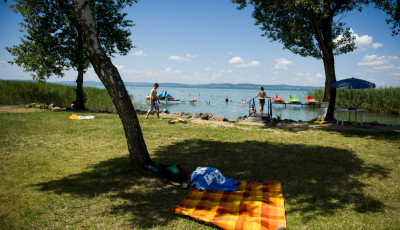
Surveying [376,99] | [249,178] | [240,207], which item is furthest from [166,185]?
[376,99]

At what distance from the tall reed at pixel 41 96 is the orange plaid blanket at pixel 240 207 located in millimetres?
17258

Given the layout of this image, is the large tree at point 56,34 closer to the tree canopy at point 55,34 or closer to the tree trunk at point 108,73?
the tree canopy at point 55,34

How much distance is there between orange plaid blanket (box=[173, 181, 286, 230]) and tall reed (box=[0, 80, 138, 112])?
1726 cm

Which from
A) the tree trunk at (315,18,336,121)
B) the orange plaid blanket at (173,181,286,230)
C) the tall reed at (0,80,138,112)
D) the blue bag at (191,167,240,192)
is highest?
the tree trunk at (315,18,336,121)

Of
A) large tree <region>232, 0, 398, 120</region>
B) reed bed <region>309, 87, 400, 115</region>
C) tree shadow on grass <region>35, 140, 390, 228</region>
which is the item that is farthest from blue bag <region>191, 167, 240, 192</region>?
reed bed <region>309, 87, 400, 115</region>

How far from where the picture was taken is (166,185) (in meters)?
4.96

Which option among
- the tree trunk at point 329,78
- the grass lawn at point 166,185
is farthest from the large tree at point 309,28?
the grass lawn at point 166,185

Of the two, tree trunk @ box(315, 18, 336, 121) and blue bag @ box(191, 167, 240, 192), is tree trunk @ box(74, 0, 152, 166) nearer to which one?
blue bag @ box(191, 167, 240, 192)

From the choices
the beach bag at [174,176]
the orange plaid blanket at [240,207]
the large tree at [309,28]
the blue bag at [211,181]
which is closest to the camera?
the orange plaid blanket at [240,207]

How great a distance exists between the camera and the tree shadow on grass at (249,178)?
4.05 m

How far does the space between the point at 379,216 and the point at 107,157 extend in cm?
596

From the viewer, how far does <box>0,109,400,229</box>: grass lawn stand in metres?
3.66

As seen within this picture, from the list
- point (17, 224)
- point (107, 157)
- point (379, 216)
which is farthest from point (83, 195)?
point (379, 216)

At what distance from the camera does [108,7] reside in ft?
52.8
